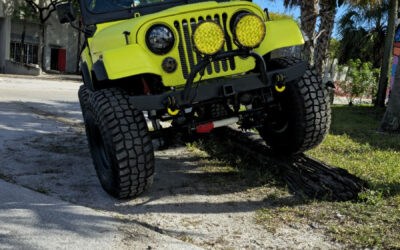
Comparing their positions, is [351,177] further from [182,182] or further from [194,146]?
[194,146]

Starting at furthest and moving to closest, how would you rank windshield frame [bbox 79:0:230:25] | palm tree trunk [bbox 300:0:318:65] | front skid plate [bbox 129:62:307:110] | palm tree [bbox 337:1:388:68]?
1. palm tree [bbox 337:1:388:68]
2. palm tree trunk [bbox 300:0:318:65]
3. windshield frame [bbox 79:0:230:25]
4. front skid plate [bbox 129:62:307:110]

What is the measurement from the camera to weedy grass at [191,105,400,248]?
3121 millimetres

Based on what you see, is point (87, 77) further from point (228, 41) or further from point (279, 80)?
point (279, 80)

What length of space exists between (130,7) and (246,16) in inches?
61.9

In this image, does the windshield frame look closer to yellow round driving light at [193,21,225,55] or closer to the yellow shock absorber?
yellow round driving light at [193,21,225,55]

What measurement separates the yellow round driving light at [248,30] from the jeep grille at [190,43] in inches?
9.8

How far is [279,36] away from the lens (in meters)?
4.02

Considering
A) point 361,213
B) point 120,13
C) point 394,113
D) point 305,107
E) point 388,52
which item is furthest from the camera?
point 388,52

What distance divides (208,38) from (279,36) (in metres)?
0.84

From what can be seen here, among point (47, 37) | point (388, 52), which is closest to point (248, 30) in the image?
point (388, 52)

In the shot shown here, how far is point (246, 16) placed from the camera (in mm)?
3576

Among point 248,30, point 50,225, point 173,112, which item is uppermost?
point 248,30

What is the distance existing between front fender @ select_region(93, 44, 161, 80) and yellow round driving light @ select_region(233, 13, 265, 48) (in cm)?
78

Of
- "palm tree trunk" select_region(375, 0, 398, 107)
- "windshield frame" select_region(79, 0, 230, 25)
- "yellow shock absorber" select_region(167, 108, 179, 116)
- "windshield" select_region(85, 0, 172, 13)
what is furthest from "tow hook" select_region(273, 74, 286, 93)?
"palm tree trunk" select_region(375, 0, 398, 107)
